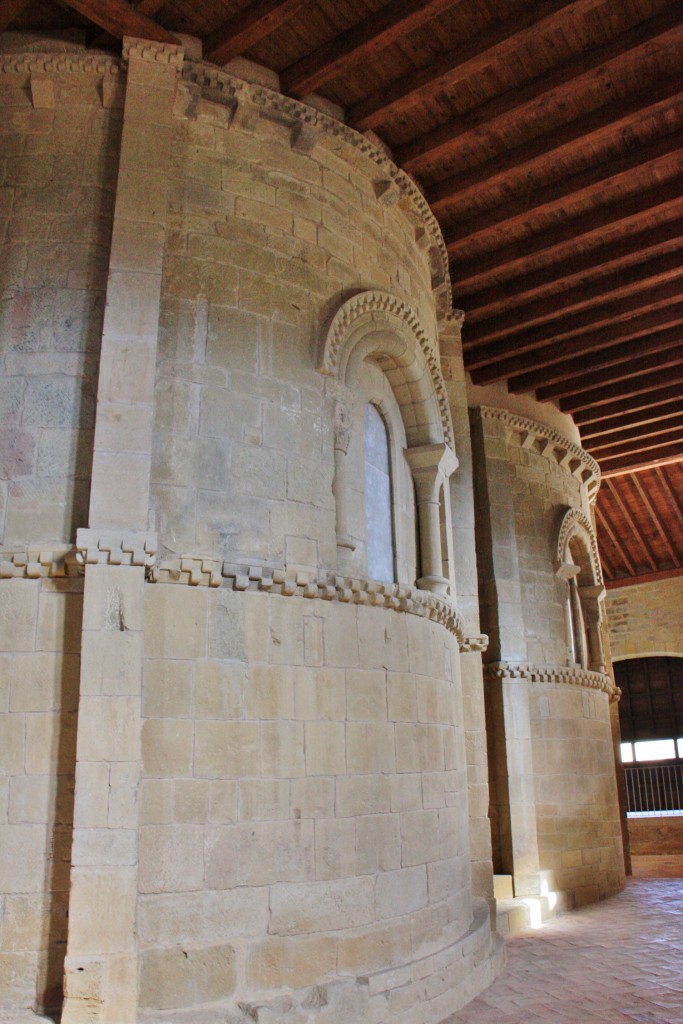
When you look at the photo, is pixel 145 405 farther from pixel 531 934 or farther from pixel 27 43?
pixel 531 934

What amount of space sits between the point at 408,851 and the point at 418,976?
0.70 m

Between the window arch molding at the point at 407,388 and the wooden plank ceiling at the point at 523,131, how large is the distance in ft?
5.49

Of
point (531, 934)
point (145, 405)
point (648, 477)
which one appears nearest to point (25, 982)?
point (145, 405)

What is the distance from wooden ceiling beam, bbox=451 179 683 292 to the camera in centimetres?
796

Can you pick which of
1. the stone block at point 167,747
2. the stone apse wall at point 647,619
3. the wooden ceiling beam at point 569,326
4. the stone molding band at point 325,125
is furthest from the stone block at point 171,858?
the stone apse wall at point 647,619

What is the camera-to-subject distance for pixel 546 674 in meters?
10.2

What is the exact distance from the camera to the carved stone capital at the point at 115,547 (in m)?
4.57

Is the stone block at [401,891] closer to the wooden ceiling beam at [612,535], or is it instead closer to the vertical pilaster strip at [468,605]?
the vertical pilaster strip at [468,605]

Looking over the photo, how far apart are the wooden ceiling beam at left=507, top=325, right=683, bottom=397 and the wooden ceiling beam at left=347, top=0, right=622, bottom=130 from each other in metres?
4.65

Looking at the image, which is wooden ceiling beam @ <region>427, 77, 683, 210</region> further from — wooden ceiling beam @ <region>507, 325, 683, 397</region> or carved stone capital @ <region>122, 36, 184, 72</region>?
wooden ceiling beam @ <region>507, 325, 683, 397</region>

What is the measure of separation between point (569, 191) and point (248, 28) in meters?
3.41

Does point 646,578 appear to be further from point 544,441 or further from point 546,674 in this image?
point 546,674

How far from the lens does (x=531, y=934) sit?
8.32 m

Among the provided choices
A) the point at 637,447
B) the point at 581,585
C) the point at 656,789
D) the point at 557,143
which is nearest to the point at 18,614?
the point at 557,143
